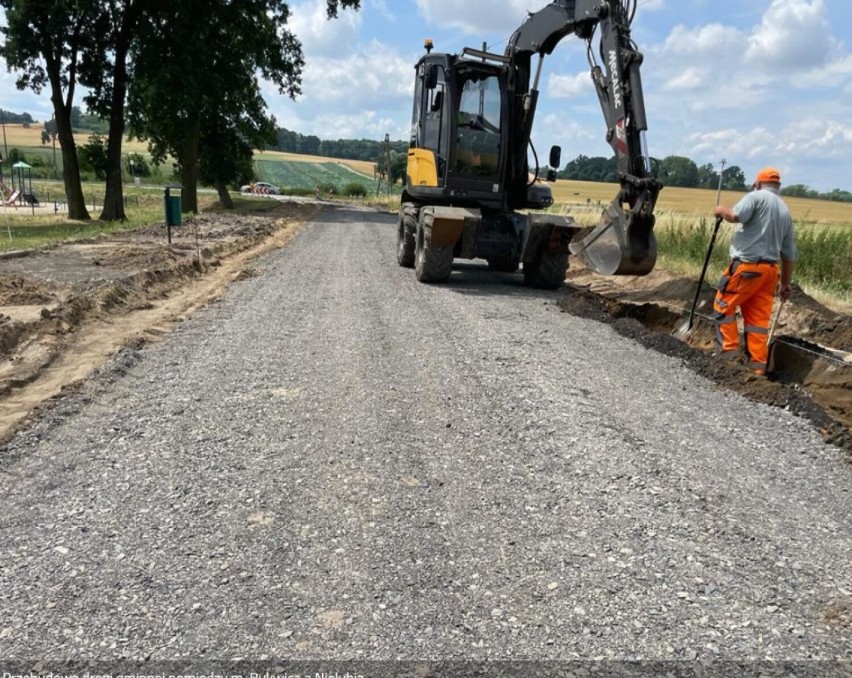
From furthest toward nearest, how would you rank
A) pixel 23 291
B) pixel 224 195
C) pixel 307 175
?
A: pixel 307 175, pixel 224 195, pixel 23 291

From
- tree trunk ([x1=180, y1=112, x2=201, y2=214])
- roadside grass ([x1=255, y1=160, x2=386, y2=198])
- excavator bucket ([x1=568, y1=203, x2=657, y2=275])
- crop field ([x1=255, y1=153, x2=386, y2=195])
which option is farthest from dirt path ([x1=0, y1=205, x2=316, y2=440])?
crop field ([x1=255, y1=153, x2=386, y2=195])

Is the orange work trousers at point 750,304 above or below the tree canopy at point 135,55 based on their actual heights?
below

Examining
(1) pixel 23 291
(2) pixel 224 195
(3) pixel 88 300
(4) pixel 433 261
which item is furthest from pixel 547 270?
(2) pixel 224 195

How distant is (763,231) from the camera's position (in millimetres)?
5863

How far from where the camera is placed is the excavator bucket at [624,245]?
25.1 ft

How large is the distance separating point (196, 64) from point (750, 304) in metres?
23.6

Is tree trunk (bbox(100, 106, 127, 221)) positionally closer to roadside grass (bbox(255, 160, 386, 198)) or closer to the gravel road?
the gravel road

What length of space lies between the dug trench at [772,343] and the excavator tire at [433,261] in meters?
1.97

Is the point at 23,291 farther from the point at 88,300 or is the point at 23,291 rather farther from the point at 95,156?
the point at 95,156

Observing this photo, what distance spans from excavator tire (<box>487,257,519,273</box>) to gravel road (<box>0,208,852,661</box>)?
550 centimetres

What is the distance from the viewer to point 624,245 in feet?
25.2

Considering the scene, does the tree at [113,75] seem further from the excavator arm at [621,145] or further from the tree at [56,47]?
the excavator arm at [621,145]

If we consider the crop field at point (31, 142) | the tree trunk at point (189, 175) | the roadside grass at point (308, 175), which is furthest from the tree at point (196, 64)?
the crop field at point (31, 142)

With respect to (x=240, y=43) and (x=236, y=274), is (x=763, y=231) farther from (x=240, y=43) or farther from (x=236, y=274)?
(x=240, y=43)
